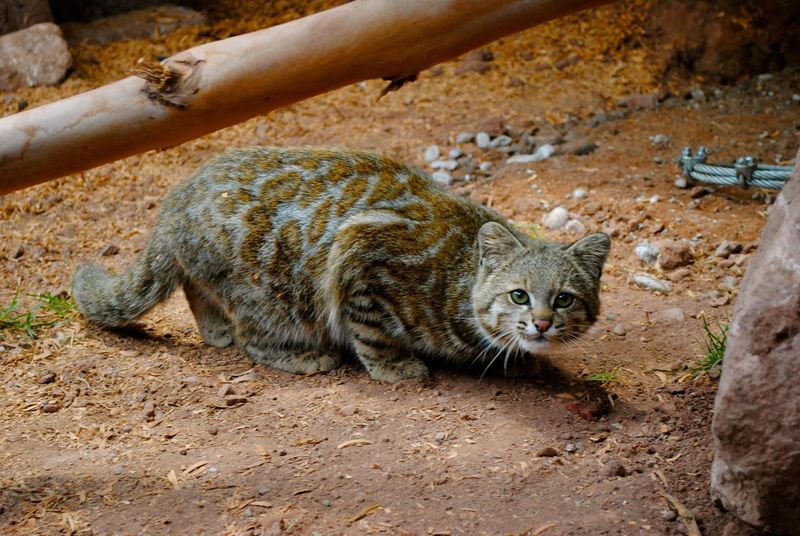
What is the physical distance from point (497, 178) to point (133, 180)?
3.12 meters

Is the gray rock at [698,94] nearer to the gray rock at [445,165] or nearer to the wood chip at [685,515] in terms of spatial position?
the gray rock at [445,165]

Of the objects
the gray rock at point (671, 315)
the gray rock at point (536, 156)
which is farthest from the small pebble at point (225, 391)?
the gray rock at point (536, 156)

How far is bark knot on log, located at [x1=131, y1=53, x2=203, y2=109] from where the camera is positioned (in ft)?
13.5

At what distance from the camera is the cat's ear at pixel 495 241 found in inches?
201

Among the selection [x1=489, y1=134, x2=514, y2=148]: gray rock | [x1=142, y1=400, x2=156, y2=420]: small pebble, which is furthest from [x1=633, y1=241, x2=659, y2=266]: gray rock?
[x1=142, y1=400, x2=156, y2=420]: small pebble

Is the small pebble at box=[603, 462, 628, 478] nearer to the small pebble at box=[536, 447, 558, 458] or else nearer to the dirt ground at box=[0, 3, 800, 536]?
the dirt ground at box=[0, 3, 800, 536]

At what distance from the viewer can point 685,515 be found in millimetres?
3859

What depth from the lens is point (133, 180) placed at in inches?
313

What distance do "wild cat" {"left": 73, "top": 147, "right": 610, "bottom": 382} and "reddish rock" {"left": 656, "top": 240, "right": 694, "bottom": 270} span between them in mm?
1423

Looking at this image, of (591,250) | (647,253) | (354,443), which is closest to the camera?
(354,443)

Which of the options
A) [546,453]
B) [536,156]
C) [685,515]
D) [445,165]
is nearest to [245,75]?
[546,453]

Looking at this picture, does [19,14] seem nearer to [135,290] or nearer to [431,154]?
[431,154]

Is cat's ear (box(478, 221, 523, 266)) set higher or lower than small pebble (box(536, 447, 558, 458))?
higher

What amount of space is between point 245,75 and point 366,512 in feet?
6.66
